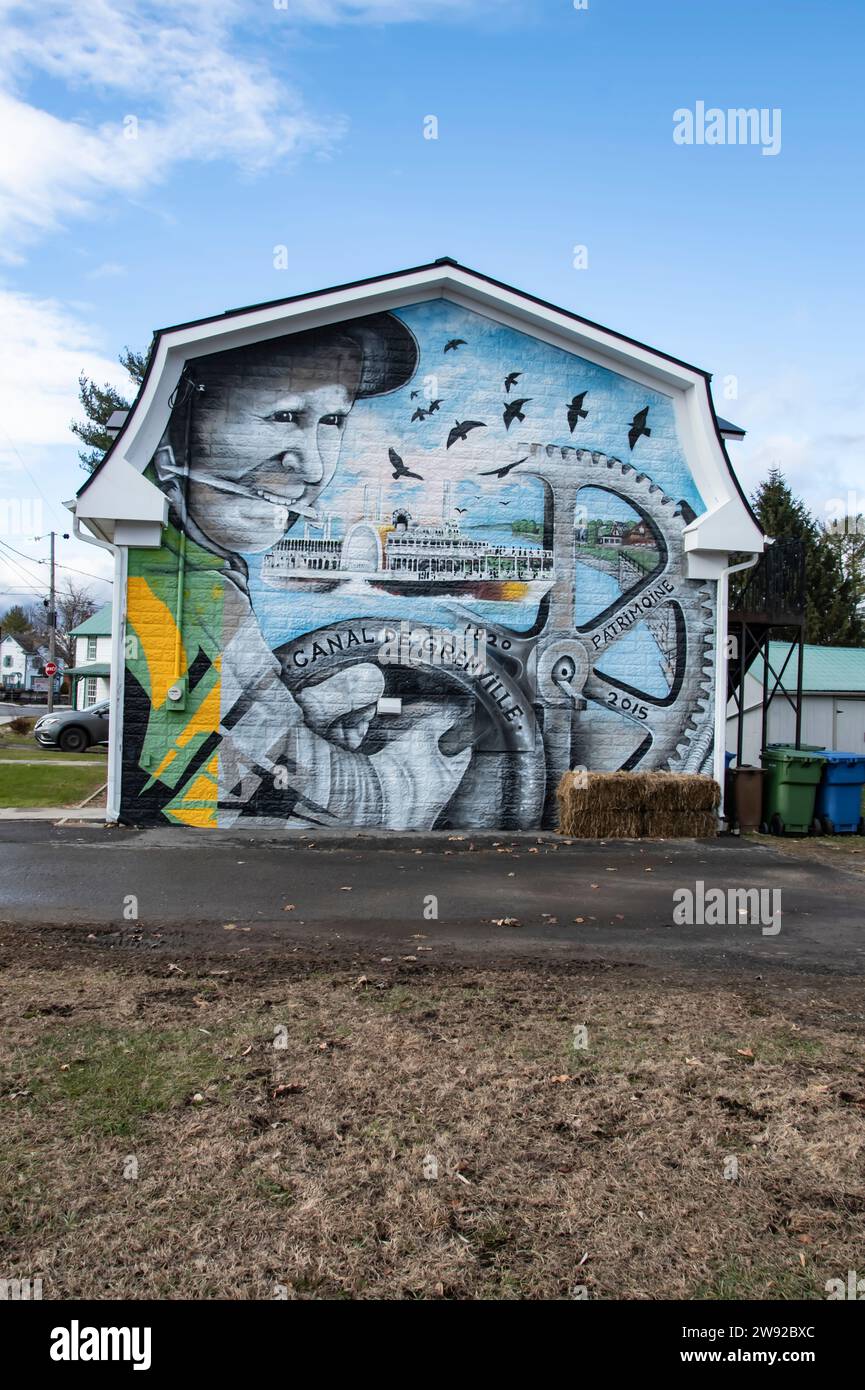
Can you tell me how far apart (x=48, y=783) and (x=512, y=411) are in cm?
1092

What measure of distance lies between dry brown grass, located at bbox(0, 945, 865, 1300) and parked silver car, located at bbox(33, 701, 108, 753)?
22085 mm

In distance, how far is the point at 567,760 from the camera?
13.6m

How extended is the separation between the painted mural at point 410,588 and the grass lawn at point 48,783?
145 inches

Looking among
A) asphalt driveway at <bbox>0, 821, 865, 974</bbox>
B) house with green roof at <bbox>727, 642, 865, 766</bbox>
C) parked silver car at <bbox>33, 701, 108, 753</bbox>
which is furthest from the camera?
parked silver car at <bbox>33, 701, 108, 753</bbox>

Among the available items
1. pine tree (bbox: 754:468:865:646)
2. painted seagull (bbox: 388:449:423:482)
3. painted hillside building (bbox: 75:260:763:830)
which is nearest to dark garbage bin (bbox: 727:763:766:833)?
painted hillside building (bbox: 75:260:763:830)

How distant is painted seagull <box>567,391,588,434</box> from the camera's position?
13828 millimetres

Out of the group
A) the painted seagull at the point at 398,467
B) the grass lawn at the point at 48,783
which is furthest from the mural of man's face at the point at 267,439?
the grass lawn at the point at 48,783

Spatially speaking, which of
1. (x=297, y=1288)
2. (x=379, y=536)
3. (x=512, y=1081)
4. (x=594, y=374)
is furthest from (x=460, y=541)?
(x=297, y=1288)

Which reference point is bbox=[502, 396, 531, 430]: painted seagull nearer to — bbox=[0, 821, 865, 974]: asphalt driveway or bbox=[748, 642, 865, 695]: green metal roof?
bbox=[0, 821, 865, 974]: asphalt driveway

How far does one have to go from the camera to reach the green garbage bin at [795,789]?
534 inches

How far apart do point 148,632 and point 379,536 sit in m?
3.35

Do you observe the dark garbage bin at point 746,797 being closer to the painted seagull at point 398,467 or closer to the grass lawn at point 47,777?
the painted seagull at point 398,467

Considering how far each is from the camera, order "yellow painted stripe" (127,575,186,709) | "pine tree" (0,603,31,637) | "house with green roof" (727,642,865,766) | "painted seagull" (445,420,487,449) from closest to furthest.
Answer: "yellow painted stripe" (127,575,186,709), "painted seagull" (445,420,487,449), "house with green roof" (727,642,865,766), "pine tree" (0,603,31,637)

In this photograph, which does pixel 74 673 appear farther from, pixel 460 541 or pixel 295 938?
pixel 295 938
